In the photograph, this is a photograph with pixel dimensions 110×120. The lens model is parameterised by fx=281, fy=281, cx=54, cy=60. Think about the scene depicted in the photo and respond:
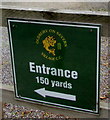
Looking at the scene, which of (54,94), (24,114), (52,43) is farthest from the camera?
(24,114)

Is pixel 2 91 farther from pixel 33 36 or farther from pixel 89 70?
pixel 89 70

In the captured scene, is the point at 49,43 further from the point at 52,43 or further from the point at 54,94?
the point at 54,94

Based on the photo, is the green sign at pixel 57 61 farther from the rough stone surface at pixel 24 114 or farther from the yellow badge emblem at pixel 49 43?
the rough stone surface at pixel 24 114

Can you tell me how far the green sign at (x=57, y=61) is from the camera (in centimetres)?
157

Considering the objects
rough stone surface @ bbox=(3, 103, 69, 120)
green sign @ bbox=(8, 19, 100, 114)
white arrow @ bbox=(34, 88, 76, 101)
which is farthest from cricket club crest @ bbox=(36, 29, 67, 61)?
rough stone surface @ bbox=(3, 103, 69, 120)

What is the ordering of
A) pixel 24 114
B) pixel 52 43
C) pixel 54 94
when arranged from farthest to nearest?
1. pixel 24 114
2. pixel 54 94
3. pixel 52 43

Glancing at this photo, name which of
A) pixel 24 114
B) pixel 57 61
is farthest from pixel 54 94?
pixel 24 114

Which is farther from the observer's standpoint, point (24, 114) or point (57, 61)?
point (24, 114)

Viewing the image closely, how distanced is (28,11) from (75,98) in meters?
0.61

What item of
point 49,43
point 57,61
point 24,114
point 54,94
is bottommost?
point 24,114

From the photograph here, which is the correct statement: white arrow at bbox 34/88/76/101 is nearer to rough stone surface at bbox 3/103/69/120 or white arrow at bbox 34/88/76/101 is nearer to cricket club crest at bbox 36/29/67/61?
cricket club crest at bbox 36/29/67/61

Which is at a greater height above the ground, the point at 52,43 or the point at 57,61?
the point at 52,43

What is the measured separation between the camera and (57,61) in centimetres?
168

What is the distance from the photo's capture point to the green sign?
1.57 metres
